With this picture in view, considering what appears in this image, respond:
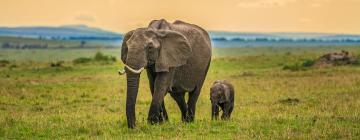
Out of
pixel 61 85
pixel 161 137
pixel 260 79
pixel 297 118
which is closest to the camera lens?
pixel 161 137

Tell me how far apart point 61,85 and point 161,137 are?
20.1m

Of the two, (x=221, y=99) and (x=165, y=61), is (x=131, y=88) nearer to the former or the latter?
(x=165, y=61)

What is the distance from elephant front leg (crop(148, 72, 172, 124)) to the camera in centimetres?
1443

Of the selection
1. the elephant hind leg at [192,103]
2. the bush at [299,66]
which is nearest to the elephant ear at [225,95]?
the elephant hind leg at [192,103]

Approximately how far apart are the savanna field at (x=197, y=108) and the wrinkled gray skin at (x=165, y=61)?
556 millimetres

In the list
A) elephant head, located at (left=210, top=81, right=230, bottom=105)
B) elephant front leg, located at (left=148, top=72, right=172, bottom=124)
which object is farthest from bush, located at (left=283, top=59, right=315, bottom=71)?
elephant front leg, located at (left=148, top=72, right=172, bottom=124)

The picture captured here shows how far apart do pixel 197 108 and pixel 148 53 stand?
8.36 metres

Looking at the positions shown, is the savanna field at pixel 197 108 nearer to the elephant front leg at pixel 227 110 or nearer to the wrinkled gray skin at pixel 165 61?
the elephant front leg at pixel 227 110

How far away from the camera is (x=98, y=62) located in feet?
180

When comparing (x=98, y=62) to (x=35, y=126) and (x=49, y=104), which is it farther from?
(x=35, y=126)

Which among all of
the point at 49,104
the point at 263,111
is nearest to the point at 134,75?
the point at 263,111

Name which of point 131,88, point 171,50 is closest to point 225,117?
point 171,50

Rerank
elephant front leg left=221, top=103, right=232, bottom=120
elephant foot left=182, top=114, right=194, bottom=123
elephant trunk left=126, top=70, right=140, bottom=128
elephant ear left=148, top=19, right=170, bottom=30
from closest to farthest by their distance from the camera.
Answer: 1. elephant trunk left=126, top=70, right=140, bottom=128
2. elephant ear left=148, top=19, right=170, bottom=30
3. elephant foot left=182, top=114, right=194, bottom=123
4. elephant front leg left=221, top=103, right=232, bottom=120

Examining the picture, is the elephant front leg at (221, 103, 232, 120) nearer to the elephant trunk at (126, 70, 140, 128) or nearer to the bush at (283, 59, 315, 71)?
the elephant trunk at (126, 70, 140, 128)
